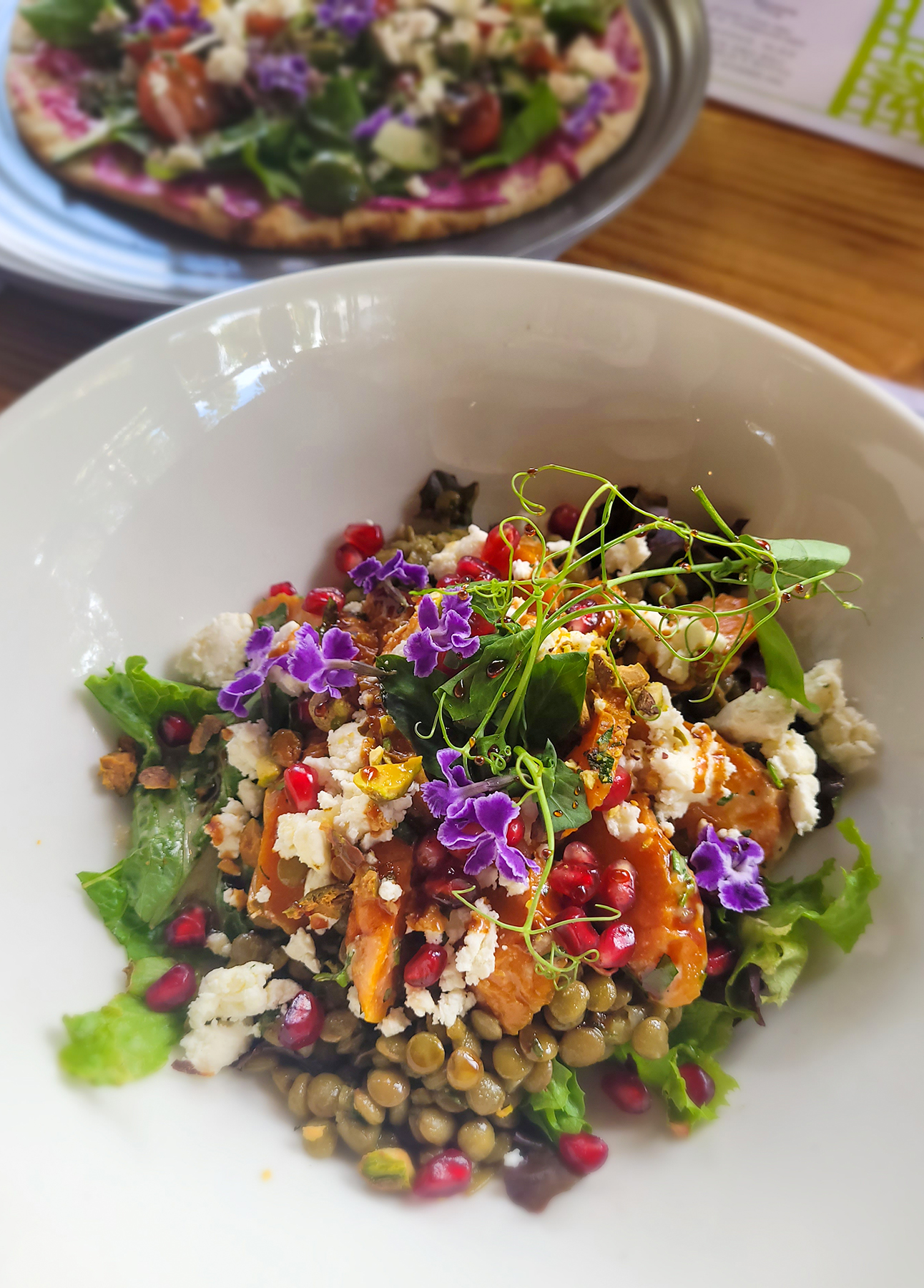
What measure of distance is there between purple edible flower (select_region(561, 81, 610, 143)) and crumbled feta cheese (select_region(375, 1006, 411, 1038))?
2.46m

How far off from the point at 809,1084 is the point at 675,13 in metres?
3.11

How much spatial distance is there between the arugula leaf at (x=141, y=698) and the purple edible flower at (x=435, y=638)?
474 mm

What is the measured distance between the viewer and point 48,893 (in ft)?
4.51

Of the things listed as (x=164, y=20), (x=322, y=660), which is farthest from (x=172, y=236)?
(x=322, y=660)

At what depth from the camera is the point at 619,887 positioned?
1377mm

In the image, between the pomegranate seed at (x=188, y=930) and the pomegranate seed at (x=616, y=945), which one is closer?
the pomegranate seed at (x=616, y=945)

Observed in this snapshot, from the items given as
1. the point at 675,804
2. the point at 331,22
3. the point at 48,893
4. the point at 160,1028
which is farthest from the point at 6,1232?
the point at 331,22

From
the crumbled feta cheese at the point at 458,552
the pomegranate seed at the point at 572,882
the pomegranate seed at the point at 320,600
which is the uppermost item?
the crumbled feta cheese at the point at 458,552

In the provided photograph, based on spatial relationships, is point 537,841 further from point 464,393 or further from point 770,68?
point 770,68

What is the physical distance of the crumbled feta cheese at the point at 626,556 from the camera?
165 centimetres

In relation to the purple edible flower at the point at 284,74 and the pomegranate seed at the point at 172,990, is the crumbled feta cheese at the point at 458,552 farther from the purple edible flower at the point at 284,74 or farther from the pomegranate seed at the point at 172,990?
the purple edible flower at the point at 284,74

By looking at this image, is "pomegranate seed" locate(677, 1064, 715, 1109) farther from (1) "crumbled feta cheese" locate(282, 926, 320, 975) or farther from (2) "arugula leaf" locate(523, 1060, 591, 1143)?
(1) "crumbled feta cheese" locate(282, 926, 320, 975)

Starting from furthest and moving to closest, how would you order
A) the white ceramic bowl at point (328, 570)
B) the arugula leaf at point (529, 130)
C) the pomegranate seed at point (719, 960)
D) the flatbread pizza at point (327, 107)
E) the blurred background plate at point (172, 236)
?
the arugula leaf at point (529, 130) → the flatbread pizza at point (327, 107) → the blurred background plate at point (172, 236) → the pomegranate seed at point (719, 960) → the white ceramic bowl at point (328, 570)

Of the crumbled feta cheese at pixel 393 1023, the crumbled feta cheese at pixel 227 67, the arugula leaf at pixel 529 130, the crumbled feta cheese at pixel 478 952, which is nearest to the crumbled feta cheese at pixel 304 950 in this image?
the crumbled feta cheese at pixel 393 1023
